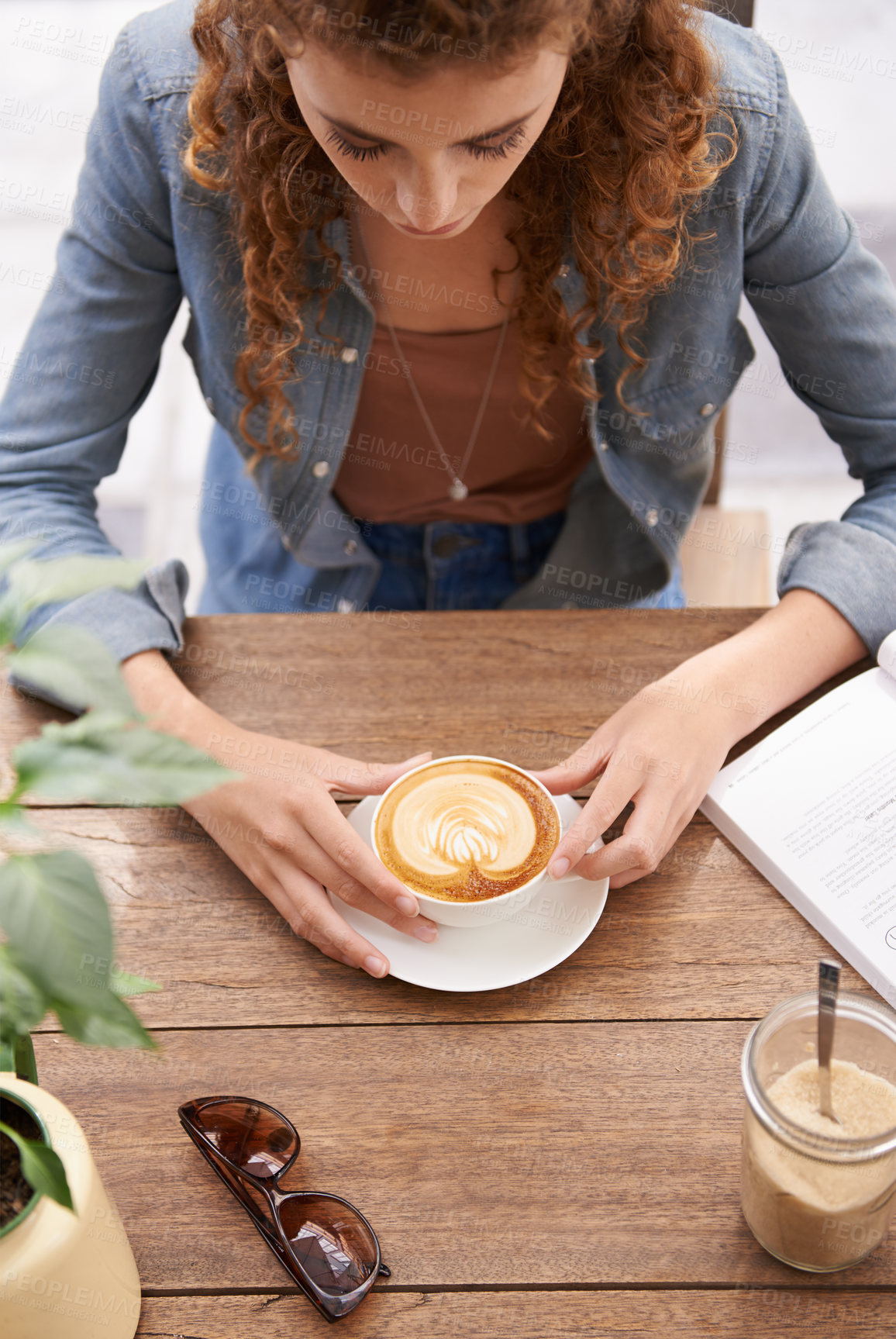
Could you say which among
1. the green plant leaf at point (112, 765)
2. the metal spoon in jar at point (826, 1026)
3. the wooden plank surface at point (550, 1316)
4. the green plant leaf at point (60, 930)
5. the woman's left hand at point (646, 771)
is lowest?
the wooden plank surface at point (550, 1316)

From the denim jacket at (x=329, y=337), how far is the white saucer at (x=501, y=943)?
1.27ft

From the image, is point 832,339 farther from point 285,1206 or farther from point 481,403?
point 285,1206

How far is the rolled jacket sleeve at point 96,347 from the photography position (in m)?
1.04

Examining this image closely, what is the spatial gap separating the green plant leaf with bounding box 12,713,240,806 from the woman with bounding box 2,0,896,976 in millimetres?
375

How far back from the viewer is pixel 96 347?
109 cm

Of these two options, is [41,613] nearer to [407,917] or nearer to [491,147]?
[407,917]

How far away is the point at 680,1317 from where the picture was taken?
24.5 inches

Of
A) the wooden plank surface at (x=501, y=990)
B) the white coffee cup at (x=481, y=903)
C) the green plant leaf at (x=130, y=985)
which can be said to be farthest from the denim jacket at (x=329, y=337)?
the green plant leaf at (x=130, y=985)

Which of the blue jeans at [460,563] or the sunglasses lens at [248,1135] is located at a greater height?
the sunglasses lens at [248,1135]

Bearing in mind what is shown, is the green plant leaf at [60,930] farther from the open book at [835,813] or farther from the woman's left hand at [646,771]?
the open book at [835,813]

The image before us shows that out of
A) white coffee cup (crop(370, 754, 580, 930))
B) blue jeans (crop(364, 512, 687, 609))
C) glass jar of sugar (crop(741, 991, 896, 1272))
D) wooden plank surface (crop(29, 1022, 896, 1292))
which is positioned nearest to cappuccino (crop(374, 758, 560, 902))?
white coffee cup (crop(370, 754, 580, 930))

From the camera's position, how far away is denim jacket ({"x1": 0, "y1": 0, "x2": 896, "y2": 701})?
1021mm

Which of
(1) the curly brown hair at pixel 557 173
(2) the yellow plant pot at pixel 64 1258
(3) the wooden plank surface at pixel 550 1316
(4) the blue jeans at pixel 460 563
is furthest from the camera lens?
(4) the blue jeans at pixel 460 563

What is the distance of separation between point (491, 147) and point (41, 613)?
59cm
